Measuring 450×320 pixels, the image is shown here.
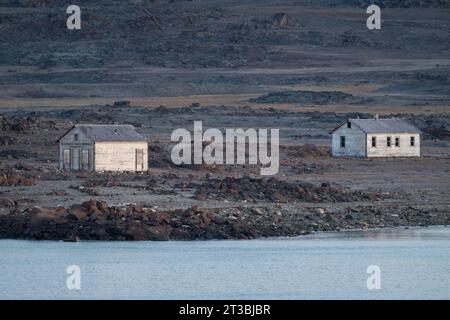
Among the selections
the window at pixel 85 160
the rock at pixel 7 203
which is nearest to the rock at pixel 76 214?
the rock at pixel 7 203

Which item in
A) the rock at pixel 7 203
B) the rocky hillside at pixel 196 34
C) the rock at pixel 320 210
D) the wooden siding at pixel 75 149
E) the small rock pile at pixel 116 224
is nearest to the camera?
the small rock pile at pixel 116 224

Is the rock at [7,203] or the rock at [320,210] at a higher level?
the rock at [7,203]

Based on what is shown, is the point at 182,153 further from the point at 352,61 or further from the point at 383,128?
the point at 352,61

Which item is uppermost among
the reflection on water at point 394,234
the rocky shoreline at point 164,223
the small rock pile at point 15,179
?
the small rock pile at point 15,179

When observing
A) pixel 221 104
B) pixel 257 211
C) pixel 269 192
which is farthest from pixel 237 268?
pixel 221 104

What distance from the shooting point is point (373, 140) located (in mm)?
62094

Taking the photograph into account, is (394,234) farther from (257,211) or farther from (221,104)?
(221,104)

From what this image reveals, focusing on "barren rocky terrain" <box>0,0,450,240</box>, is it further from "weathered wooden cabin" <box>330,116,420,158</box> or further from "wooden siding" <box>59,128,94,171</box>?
"wooden siding" <box>59,128,94,171</box>

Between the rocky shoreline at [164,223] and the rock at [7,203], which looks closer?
the rocky shoreline at [164,223]

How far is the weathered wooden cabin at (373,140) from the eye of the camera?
2446 inches

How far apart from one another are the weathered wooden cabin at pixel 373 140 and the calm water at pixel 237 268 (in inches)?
681

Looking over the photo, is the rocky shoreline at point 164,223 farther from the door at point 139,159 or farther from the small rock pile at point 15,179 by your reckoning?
the door at point 139,159

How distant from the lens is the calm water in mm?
37281
